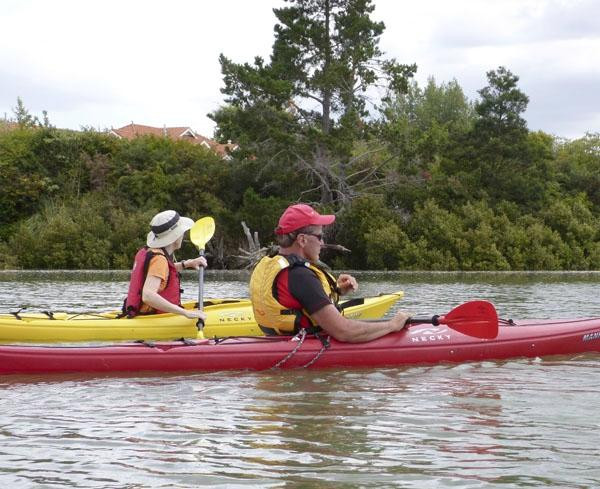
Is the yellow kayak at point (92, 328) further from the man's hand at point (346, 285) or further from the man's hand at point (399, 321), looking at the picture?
the man's hand at point (399, 321)

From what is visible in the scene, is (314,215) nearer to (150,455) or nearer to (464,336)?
(464,336)

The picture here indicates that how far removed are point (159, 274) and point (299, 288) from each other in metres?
1.50

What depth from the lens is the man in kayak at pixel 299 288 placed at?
20.7 feet

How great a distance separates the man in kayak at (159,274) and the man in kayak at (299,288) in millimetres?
955

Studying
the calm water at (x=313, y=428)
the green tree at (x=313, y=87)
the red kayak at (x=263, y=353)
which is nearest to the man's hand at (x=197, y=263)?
the red kayak at (x=263, y=353)

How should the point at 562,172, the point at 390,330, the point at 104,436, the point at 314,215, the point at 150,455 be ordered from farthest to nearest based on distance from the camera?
the point at 562,172 → the point at 390,330 → the point at 314,215 → the point at 104,436 → the point at 150,455

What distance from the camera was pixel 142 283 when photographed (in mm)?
7543

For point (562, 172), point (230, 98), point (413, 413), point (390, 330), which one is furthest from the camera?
point (562, 172)

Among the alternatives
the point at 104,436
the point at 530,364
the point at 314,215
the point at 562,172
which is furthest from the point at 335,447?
the point at 562,172

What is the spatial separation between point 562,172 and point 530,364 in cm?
2763

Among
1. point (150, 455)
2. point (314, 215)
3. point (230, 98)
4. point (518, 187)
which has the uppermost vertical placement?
point (230, 98)

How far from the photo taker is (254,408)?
5.51 m

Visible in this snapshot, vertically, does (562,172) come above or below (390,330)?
above

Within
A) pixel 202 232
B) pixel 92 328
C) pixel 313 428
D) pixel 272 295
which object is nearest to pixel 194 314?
pixel 92 328
